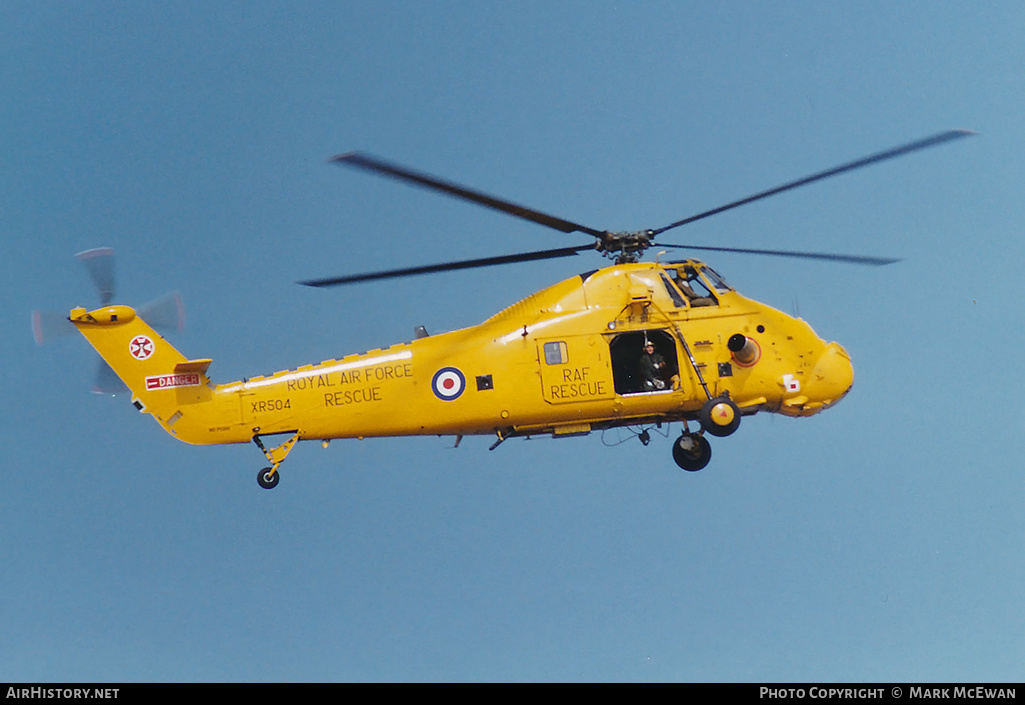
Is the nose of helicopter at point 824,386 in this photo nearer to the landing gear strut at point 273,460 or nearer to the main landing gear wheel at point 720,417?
the main landing gear wheel at point 720,417

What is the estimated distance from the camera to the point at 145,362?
20.1 metres

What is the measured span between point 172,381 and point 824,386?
36.2ft

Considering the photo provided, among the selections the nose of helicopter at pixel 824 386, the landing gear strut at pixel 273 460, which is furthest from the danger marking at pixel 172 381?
the nose of helicopter at pixel 824 386

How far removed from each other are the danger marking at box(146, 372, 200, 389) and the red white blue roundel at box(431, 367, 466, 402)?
13.1ft

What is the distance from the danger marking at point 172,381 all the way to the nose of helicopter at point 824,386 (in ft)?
32.9

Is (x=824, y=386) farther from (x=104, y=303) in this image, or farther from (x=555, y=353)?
(x=104, y=303)

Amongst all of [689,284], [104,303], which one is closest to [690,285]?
[689,284]

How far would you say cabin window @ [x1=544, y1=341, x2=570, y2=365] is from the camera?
19.9m

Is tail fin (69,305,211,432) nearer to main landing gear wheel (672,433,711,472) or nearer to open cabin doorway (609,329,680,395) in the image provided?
open cabin doorway (609,329,680,395)

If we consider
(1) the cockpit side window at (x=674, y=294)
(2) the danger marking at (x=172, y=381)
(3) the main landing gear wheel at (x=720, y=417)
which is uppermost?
(1) the cockpit side window at (x=674, y=294)

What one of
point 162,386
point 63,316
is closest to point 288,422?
point 162,386

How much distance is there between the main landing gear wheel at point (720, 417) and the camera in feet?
64.6
